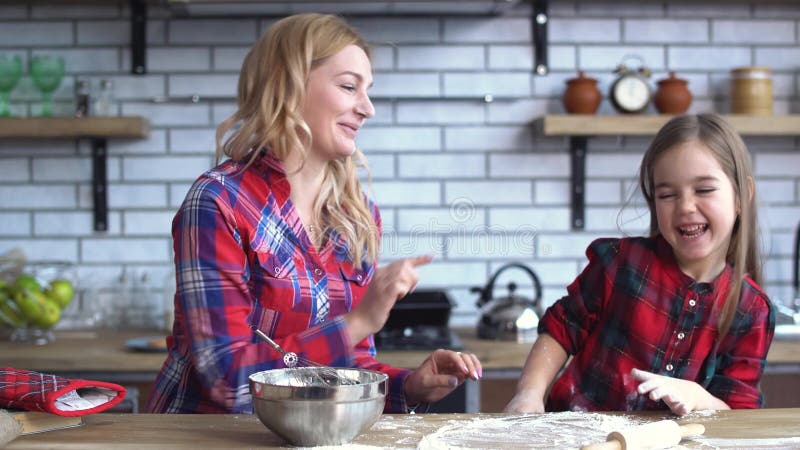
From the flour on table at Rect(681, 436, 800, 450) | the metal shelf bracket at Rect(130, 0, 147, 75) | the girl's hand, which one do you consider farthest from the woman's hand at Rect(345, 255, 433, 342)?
the metal shelf bracket at Rect(130, 0, 147, 75)

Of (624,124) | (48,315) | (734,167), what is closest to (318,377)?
(734,167)

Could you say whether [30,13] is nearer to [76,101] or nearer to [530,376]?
[76,101]

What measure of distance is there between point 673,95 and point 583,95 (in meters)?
0.33

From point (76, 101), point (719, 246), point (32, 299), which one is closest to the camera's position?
point (719, 246)

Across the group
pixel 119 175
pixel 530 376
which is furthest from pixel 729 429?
pixel 119 175

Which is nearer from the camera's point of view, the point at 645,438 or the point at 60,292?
the point at 645,438

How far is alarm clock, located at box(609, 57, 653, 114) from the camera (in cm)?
346

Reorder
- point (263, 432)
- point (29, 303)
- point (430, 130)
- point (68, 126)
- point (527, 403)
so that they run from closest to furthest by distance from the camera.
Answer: point (263, 432) → point (527, 403) → point (29, 303) → point (68, 126) → point (430, 130)

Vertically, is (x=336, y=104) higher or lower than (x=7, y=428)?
higher

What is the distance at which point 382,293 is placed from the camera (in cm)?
168

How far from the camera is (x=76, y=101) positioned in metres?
3.55

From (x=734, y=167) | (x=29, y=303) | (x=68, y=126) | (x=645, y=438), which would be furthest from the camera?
(x=68, y=126)

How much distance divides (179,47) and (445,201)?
3.83ft

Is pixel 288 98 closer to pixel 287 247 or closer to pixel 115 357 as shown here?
pixel 287 247
